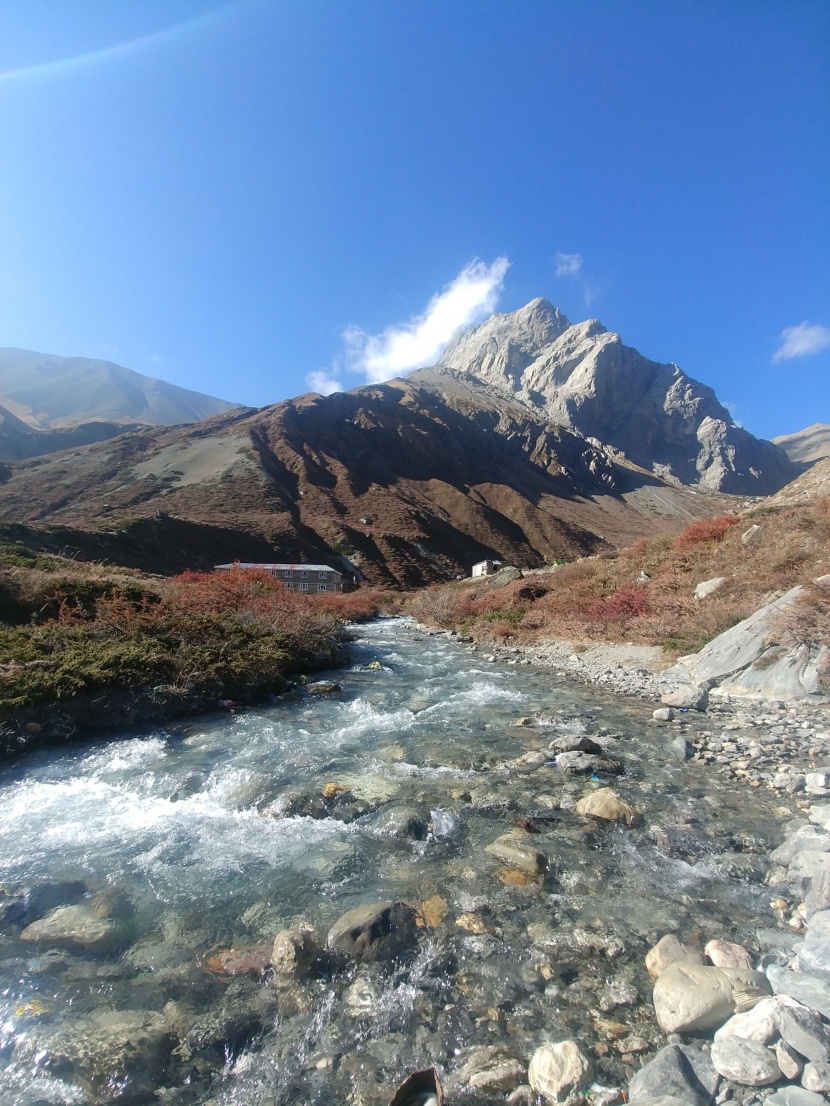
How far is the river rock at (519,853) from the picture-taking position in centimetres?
528

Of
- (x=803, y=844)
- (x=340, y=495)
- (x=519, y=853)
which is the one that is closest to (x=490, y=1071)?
(x=519, y=853)

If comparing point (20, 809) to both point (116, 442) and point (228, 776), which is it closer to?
point (228, 776)

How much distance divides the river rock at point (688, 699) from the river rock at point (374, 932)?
877 cm

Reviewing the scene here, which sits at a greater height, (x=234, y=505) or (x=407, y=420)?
(x=407, y=420)

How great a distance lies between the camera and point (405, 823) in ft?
20.5

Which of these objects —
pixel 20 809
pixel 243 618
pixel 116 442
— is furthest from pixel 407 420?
pixel 20 809

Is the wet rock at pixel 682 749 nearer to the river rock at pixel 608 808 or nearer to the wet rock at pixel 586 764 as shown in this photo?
the wet rock at pixel 586 764

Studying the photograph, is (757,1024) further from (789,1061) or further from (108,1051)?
(108,1051)

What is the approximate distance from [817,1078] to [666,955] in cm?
137

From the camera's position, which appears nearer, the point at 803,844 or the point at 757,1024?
the point at 757,1024

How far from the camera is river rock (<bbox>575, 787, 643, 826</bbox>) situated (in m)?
6.21

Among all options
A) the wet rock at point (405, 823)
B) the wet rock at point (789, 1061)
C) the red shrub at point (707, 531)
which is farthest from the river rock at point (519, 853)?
the red shrub at point (707, 531)

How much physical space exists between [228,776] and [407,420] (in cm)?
16623

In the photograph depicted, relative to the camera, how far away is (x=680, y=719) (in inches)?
404
